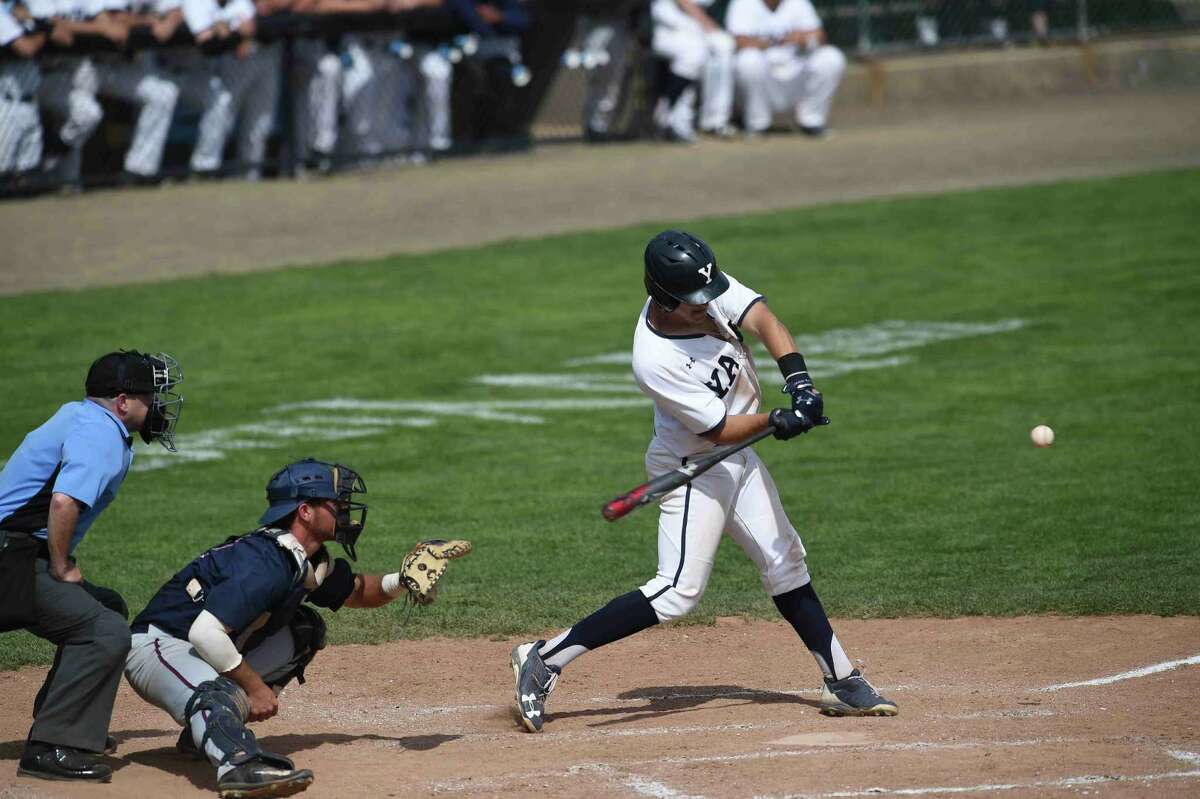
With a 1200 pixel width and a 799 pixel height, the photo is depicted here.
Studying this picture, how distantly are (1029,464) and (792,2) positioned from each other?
11878 mm

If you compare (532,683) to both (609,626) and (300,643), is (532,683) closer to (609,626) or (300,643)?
(609,626)

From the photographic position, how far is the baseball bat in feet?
19.7

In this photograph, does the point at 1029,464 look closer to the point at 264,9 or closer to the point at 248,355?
the point at 248,355

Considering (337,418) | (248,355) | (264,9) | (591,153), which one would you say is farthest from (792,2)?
(337,418)

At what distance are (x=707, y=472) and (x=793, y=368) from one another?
0.48 metres

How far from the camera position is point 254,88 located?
17625 mm

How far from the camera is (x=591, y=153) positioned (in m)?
20.9

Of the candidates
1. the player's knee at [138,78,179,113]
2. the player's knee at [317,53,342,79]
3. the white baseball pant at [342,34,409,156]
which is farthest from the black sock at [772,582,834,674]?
the white baseball pant at [342,34,409,156]

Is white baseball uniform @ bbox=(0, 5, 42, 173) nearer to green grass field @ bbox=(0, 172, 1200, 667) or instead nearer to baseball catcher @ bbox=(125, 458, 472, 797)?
green grass field @ bbox=(0, 172, 1200, 667)

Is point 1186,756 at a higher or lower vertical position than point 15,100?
higher

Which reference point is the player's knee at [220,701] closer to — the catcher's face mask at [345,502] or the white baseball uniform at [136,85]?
the catcher's face mask at [345,502]

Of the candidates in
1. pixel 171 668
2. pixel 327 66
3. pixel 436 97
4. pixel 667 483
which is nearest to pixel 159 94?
pixel 327 66

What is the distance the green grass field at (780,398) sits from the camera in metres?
8.53

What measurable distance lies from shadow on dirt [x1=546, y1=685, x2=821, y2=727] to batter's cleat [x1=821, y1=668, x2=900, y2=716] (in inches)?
7.2
